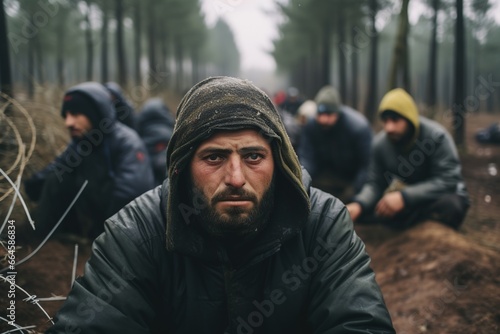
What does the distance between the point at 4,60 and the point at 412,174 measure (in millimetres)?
4750

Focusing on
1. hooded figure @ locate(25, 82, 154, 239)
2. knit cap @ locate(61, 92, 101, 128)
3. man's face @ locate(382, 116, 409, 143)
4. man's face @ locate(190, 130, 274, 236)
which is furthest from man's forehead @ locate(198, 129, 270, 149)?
man's face @ locate(382, 116, 409, 143)

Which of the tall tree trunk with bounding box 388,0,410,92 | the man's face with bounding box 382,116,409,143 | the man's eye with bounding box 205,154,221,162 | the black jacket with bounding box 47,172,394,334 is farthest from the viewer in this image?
the tall tree trunk with bounding box 388,0,410,92

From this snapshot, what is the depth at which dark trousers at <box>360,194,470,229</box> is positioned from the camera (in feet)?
15.5

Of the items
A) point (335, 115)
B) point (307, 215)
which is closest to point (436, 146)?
point (335, 115)

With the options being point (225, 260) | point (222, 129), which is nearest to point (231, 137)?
point (222, 129)

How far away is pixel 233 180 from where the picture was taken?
187 centimetres

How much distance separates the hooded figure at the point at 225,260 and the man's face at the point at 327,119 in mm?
4197

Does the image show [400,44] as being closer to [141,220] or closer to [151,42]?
[141,220]

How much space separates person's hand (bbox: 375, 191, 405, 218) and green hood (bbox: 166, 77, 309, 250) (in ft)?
9.37

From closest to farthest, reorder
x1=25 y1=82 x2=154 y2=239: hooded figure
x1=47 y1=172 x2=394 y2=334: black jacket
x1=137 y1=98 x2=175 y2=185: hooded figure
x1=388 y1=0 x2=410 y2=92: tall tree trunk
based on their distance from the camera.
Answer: x1=47 y1=172 x2=394 y2=334: black jacket → x1=25 y1=82 x2=154 y2=239: hooded figure → x1=137 y1=98 x2=175 y2=185: hooded figure → x1=388 y1=0 x2=410 y2=92: tall tree trunk

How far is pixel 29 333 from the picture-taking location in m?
2.22

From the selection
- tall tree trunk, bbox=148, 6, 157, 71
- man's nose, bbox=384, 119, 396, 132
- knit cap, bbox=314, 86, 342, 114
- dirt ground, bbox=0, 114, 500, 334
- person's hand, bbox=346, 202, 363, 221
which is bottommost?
dirt ground, bbox=0, 114, 500, 334

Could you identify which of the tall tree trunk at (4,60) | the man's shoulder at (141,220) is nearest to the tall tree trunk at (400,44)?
the tall tree trunk at (4,60)

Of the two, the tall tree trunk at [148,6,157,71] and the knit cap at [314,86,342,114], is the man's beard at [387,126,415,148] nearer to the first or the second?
the knit cap at [314,86,342,114]
